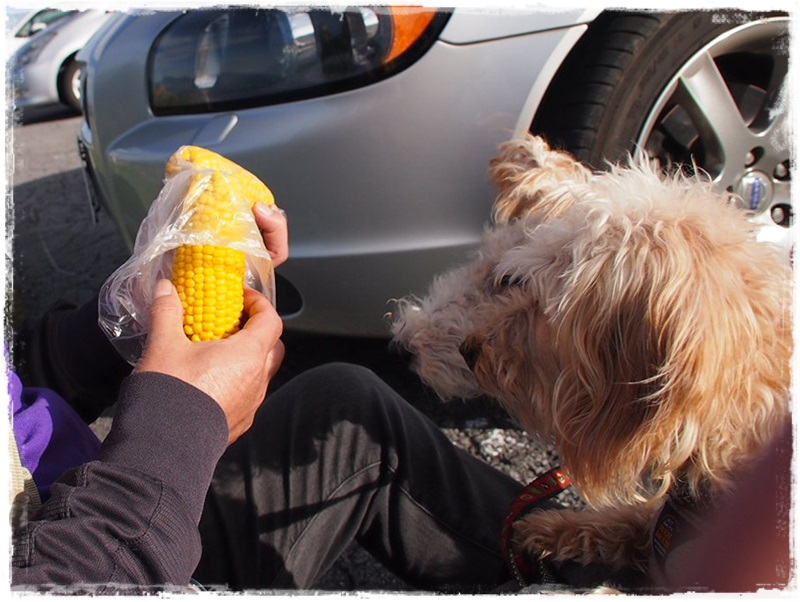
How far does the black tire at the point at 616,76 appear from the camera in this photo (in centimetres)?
214

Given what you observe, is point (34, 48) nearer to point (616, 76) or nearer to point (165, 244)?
point (616, 76)

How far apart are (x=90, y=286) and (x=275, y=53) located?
2147 mm

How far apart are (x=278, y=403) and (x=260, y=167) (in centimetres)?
86

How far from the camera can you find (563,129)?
2.19 m

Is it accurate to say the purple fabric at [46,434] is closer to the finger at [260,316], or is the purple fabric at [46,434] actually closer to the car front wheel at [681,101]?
the finger at [260,316]

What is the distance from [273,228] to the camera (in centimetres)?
164

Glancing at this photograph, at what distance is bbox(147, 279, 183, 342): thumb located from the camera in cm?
123

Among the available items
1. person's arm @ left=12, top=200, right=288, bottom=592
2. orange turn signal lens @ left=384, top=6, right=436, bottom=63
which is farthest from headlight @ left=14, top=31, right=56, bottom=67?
person's arm @ left=12, top=200, right=288, bottom=592

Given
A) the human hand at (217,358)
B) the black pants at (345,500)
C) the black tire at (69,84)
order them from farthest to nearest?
the black tire at (69,84) < the black pants at (345,500) < the human hand at (217,358)

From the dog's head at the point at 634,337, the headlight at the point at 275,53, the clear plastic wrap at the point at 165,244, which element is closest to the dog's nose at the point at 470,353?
the dog's head at the point at 634,337

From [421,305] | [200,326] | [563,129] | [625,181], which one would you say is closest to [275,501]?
[200,326]

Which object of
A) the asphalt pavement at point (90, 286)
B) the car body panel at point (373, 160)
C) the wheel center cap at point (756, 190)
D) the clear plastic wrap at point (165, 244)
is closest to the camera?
the clear plastic wrap at point (165, 244)

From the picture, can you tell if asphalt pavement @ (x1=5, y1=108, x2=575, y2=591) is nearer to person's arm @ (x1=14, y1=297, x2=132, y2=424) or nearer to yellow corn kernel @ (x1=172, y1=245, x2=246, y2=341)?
person's arm @ (x1=14, y1=297, x2=132, y2=424)

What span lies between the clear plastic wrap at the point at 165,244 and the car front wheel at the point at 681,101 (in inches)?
43.6
